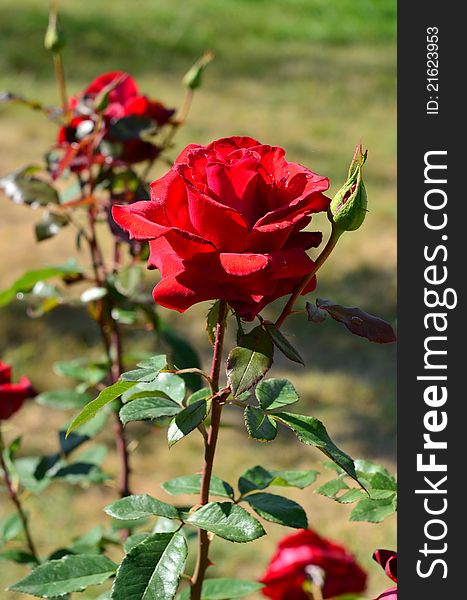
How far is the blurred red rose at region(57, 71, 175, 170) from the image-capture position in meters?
1.05

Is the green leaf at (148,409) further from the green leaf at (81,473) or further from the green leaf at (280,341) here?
the green leaf at (81,473)

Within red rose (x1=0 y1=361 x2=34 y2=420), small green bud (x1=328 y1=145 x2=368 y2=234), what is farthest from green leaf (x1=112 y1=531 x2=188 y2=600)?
red rose (x1=0 y1=361 x2=34 y2=420)

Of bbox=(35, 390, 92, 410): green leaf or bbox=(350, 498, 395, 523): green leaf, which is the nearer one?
bbox=(350, 498, 395, 523): green leaf

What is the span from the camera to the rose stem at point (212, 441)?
61 centimetres

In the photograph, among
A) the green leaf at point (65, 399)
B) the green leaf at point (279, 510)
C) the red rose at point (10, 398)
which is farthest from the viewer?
the green leaf at point (65, 399)

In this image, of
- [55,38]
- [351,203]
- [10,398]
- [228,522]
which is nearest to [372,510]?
[228,522]

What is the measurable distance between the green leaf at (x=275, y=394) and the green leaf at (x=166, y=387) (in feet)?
0.24

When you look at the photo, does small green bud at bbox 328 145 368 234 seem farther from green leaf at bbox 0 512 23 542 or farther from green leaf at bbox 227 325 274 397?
green leaf at bbox 0 512 23 542

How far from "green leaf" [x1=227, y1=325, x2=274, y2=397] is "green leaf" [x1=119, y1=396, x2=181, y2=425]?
83mm

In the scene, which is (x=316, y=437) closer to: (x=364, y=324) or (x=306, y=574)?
(x=364, y=324)

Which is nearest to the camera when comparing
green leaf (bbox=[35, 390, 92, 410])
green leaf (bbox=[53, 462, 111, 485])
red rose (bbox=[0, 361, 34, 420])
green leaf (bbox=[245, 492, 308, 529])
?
green leaf (bbox=[245, 492, 308, 529])

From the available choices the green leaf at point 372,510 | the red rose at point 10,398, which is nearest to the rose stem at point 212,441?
the green leaf at point 372,510

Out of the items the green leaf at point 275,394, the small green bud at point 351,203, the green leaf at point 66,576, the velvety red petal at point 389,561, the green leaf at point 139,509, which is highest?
the small green bud at point 351,203

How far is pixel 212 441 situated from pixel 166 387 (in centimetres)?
8
